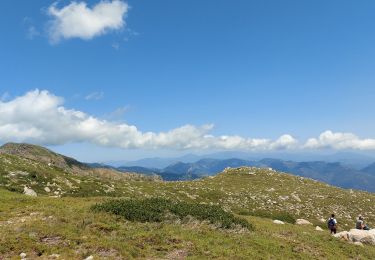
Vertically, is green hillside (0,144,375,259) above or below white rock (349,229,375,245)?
above

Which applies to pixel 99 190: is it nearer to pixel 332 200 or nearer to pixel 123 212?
pixel 123 212

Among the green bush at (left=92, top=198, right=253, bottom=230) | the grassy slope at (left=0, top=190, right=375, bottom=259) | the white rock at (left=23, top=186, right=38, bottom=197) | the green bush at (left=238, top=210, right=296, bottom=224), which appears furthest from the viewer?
the green bush at (left=238, top=210, right=296, bottom=224)

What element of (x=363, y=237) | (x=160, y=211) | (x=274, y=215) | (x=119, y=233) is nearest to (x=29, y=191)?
(x=160, y=211)

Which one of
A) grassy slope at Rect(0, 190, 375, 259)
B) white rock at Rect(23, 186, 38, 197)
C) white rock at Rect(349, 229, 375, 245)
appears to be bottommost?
white rock at Rect(349, 229, 375, 245)

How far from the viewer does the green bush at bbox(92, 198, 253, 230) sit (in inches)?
1046

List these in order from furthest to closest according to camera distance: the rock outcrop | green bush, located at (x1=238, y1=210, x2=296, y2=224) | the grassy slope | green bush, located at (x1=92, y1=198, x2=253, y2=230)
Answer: green bush, located at (x1=238, y1=210, x2=296, y2=224) → the rock outcrop → green bush, located at (x1=92, y1=198, x2=253, y2=230) → the grassy slope

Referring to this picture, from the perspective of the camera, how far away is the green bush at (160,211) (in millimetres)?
26562

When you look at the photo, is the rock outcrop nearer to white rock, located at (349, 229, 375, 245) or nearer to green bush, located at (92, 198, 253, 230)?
white rock, located at (349, 229, 375, 245)

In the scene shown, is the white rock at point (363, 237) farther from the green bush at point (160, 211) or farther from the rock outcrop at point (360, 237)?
the green bush at point (160, 211)

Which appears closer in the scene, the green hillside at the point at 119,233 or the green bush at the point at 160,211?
the green hillside at the point at 119,233

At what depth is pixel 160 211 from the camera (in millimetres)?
28109

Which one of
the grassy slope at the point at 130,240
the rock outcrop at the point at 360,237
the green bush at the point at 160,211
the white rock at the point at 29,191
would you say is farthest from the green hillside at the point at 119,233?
the rock outcrop at the point at 360,237

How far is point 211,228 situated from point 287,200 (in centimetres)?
3424

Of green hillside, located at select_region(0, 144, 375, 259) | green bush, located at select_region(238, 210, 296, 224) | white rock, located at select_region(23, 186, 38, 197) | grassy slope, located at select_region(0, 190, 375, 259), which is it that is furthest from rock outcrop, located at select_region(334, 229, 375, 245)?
white rock, located at select_region(23, 186, 38, 197)
